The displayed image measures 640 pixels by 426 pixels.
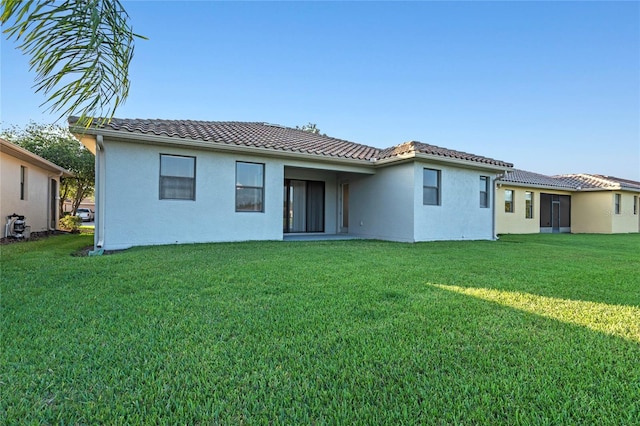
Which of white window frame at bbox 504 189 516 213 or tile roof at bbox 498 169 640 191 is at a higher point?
tile roof at bbox 498 169 640 191

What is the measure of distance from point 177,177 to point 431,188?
8.24m

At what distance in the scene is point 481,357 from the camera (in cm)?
253

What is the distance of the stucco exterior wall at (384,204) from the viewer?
11.3 metres

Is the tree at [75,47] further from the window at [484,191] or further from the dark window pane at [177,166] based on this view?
the window at [484,191]

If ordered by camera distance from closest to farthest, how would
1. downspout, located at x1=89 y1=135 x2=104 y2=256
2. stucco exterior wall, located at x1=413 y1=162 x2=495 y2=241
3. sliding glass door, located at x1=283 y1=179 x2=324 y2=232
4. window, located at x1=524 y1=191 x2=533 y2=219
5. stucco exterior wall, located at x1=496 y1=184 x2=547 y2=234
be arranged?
downspout, located at x1=89 y1=135 x2=104 y2=256 < stucco exterior wall, located at x1=413 y1=162 x2=495 y2=241 < sliding glass door, located at x1=283 y1=179 x2=324 y2=232 < stucco exterior wall, located at x1=496 y1=184 x2=547 y2=234 < window, located at x1=524 y1=191 x2=533 y2=219

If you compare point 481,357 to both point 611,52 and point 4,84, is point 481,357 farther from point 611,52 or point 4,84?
point 611,52

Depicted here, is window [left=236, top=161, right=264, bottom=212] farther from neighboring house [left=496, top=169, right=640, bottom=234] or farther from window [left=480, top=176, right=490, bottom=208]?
neighboring house [left=496, top=169, right=640, bottom=234]

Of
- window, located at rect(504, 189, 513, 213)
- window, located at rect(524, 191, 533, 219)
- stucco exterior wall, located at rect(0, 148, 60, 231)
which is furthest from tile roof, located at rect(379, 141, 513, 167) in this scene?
stucco exterior wall, located at rect(0, 148, 60, 231)

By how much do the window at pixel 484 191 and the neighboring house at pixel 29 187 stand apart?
1629cm

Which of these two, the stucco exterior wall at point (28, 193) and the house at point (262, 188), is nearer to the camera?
the house at point (262, 188)

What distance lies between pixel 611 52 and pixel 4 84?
17.5 metres

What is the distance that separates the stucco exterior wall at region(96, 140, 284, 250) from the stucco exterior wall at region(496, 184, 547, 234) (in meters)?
13.5

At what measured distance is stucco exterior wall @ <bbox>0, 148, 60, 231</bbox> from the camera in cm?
1138

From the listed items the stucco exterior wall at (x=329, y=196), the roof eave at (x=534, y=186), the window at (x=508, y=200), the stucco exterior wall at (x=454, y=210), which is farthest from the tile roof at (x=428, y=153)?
the window at (x=508, y=200)
